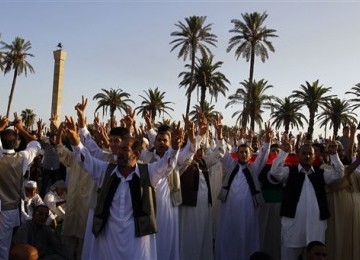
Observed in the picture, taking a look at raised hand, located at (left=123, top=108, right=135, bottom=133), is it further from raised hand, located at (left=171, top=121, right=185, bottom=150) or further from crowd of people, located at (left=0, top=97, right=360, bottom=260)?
raised hand, located at (left=171, top=121, right=185, bottom=150)

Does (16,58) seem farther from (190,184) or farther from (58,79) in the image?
(190,184)

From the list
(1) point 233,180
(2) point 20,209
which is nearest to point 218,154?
(1) point 233,180

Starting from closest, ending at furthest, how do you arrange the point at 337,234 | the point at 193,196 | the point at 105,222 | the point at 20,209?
the point at 105,222 → the point at 20,209 → the point at 337,234 → the point at 193,196

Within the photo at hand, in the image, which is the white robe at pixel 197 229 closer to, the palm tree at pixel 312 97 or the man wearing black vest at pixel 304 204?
the man wearing black vest at pixel 304 204

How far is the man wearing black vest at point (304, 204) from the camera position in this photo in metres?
6.08

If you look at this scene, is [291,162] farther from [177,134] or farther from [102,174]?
[102,174]

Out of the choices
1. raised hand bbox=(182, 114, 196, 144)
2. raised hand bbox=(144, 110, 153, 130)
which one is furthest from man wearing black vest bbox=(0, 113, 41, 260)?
raised hand bbox=(182, 114, 196, 144)

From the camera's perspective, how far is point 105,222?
4633mm

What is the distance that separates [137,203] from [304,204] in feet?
8.53

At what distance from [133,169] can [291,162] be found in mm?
2975

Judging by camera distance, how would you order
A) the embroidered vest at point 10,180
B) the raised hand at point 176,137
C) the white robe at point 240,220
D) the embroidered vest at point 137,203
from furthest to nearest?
the white robe at point 240,220
the embroidered vest at point 10,180
the raised hand at point 176,137
the embroidered vest at point 137,203

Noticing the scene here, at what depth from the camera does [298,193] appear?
6137mm

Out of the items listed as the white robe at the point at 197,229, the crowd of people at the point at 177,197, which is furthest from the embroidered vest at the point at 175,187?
the white robe at the point at 197,229

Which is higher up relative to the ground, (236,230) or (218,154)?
(218,154)
